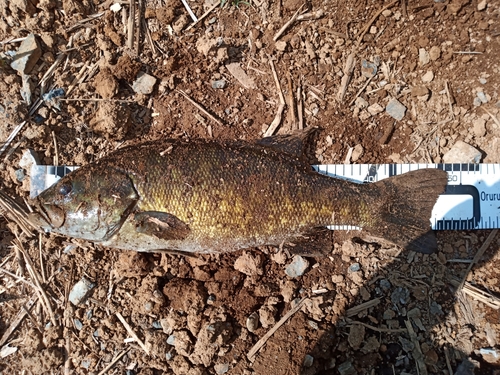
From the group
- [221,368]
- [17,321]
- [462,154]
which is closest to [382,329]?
[221,368]

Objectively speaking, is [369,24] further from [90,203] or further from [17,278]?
[17,278]

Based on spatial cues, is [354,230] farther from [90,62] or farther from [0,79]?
[0,79]

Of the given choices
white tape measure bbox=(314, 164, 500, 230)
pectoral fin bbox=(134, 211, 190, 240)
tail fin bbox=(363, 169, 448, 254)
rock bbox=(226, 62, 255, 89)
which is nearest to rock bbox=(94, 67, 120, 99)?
rock bbox=(226, 62, 255, 89)

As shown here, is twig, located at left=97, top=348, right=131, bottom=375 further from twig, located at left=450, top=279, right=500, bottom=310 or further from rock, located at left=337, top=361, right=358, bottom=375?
twig, located at left=450, top=279, right=500, bottom=310

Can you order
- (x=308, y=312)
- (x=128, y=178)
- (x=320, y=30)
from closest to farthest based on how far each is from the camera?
1. (x=128, y=178)
2. (x=308, y=312)
3. (x=320, y=30)

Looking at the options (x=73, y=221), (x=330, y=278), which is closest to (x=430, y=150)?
(x=330, y=278)

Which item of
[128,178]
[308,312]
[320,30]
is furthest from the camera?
[320,30]

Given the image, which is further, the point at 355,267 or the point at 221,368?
the point at 355,267
